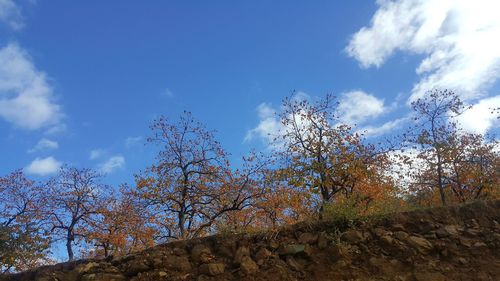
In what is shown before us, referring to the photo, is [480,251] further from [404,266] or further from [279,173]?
[279,173]

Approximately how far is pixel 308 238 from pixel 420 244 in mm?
1890

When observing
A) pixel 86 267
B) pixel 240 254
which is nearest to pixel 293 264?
pixel 240 254

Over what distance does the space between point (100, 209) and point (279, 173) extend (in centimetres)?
1325

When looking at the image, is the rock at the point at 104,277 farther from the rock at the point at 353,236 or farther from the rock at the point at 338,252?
the rock at the point at 353,236

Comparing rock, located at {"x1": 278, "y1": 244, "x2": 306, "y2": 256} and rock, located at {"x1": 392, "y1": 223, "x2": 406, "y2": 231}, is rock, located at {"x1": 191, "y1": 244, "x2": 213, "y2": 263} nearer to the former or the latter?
rock, located at {"x1": 278, "y1": 244, "x2": 306, "y2": 256}

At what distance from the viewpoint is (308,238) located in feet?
25.8

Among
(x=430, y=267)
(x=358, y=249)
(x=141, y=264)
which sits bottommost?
(x=430, y=267)

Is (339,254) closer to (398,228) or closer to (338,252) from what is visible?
(338,252)

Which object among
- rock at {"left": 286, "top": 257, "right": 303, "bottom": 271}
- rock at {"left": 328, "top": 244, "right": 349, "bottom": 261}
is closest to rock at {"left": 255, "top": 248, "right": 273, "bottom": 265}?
rock at {"left": 286, "top": 257, "right": 303, "bottom": 271}

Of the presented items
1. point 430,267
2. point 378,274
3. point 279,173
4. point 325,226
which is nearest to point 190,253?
point 325,226

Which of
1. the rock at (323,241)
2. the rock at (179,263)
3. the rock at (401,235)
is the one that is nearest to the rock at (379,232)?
the rock at (401,235)

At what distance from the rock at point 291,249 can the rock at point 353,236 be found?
760 millimetres

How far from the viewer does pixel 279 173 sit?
70.0 ft

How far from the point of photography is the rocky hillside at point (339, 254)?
6.99 m
